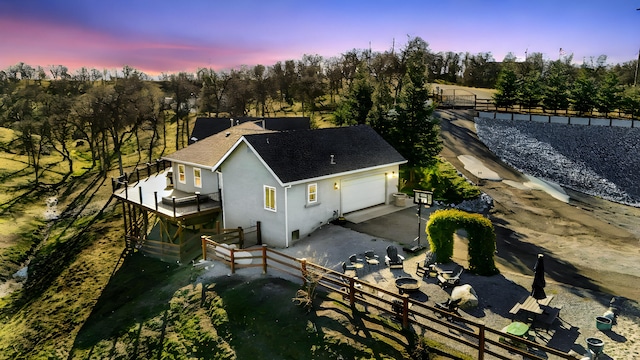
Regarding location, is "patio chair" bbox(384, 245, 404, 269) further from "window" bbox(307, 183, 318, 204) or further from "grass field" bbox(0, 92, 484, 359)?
"window" bbox(307, 183, 318, 204)

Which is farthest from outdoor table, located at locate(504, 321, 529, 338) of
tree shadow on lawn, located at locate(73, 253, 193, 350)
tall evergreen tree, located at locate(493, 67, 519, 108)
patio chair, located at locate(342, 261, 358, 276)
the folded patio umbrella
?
tall evergreen tree, located at locate(493, 67, 519, 108)

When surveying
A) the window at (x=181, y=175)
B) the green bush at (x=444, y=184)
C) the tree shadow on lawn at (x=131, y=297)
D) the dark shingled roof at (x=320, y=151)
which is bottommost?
the tree shadow on lawn at (x=131, y=297)

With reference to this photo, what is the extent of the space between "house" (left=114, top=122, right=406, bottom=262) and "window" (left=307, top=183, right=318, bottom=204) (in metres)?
0.05

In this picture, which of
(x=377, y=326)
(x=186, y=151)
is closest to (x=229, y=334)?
(x=377, y=326)

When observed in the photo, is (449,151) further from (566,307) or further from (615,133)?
(566,307)

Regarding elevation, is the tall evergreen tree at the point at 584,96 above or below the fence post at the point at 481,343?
above

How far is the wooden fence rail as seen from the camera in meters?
10.9

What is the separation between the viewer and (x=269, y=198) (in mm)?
20938

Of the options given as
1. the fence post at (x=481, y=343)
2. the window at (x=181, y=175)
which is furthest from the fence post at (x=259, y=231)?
the fence post at (x=481, y=343)

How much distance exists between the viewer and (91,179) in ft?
148

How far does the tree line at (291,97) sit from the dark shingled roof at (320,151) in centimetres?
534

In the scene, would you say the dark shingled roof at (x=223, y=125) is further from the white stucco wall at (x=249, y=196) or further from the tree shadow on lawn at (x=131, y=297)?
the tree shadow on lawn at (x=131, y=297)

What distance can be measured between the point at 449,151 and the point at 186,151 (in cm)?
2206

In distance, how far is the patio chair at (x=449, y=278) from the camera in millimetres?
15320
